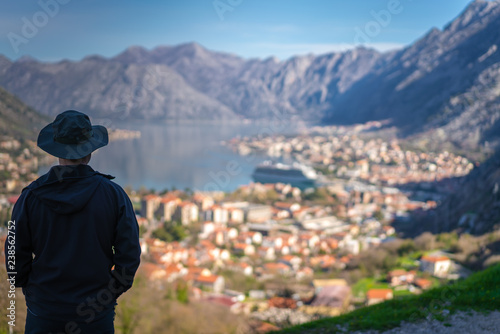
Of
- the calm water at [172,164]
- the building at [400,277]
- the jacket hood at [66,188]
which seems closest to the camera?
the jacket hood at [66,188]

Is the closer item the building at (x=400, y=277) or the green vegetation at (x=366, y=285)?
the green vegetation at (x=366, y=285)

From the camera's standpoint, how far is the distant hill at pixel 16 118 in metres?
8.79

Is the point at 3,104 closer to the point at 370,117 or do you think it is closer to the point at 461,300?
the point at 461,300

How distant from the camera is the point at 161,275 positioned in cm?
915

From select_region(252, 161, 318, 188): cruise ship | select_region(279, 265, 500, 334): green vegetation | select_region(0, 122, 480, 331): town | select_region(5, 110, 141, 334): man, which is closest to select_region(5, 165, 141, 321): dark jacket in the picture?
select_region(5, 110, 141, 334): man

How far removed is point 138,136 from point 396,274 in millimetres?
16346

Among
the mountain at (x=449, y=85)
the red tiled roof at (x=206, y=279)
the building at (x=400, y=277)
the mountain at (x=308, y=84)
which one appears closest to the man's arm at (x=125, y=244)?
the building at (x=400, y=277)

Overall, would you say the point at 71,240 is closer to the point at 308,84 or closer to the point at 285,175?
the point at 285,175

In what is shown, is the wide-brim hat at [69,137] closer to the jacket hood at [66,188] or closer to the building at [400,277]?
the jacket hood at [66,188]

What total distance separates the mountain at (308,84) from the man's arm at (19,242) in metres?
11.6

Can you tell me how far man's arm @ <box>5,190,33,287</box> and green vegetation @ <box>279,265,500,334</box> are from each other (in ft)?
5.65

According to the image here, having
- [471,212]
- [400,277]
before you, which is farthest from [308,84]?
[400,277]

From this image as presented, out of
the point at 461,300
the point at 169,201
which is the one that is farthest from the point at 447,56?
the point at 461,300

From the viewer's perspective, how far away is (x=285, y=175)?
29.8 m
